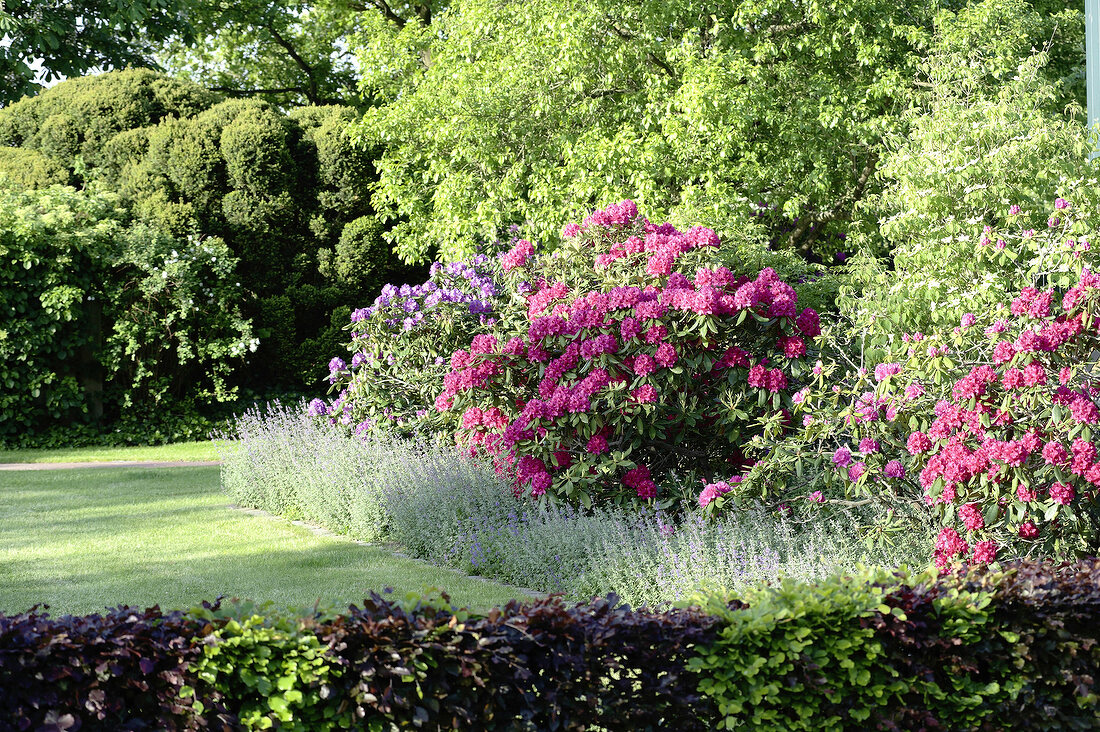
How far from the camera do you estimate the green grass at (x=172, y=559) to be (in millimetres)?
5398

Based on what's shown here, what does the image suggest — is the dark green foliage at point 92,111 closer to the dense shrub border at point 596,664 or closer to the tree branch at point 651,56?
the tree branch at point 651,56

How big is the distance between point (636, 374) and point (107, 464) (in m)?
6.98

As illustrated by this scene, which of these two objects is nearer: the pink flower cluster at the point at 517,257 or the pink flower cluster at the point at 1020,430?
the pink flower cluster at the point at 1020,430

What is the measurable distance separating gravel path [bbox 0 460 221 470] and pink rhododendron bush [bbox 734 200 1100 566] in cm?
741

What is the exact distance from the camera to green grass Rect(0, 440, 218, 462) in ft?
38.0

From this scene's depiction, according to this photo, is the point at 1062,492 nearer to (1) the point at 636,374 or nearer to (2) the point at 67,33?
(1) the point at 636,374

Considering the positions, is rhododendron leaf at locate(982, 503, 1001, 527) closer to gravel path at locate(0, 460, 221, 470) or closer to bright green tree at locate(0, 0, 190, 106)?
gravel path at locate(0, 460, 221, 470)

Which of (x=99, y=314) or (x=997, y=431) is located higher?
(x=99, y=314)

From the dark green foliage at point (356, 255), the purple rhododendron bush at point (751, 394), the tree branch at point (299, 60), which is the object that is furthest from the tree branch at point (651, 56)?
the tree branch at point (299, 60)

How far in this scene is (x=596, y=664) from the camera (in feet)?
9.78

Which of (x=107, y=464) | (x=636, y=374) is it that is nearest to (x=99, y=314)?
(x=107, y=464)

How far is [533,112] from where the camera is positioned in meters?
11.7

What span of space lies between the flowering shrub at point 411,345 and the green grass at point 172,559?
1.23 meters

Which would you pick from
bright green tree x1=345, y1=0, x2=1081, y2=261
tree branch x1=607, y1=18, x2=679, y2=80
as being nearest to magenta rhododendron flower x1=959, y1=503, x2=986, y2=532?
bright green tree x1=345, y1=0, x2=1081, y2=261
